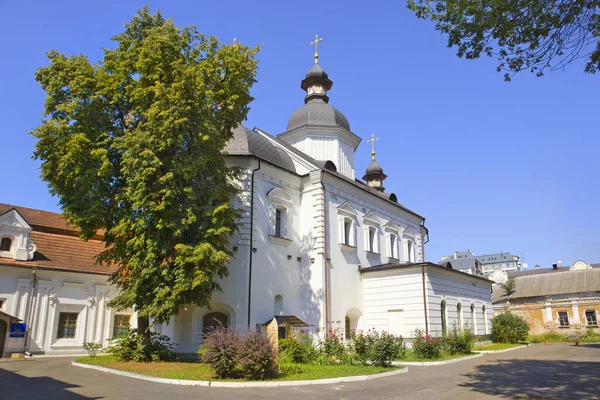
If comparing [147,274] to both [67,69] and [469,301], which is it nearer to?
[67,69]

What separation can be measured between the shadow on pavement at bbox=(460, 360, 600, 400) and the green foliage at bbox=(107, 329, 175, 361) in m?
10.9

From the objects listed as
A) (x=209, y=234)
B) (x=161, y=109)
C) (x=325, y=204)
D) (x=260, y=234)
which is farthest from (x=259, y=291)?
(x=161, y=109)

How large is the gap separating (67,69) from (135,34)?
3049 mm

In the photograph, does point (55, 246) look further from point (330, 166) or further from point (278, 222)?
point (330, 166)

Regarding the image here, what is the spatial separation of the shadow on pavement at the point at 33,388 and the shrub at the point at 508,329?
91.6 ft

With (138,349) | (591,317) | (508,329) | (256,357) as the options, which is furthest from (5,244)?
(591,317)

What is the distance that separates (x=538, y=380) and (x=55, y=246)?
75.3ft

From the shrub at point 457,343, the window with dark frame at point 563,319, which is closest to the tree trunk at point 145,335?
the shrub at point 457,343

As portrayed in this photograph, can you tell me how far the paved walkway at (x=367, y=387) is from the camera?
34.8 feet

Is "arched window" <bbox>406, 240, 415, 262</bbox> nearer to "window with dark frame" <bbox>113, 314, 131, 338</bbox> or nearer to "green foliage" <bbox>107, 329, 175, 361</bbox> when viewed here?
"window with dark frame" <bbox>113, 314, 131, 338</bbox>

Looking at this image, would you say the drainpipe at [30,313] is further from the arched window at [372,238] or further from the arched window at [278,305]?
the arched window at [372,238]

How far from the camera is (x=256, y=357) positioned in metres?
12.8

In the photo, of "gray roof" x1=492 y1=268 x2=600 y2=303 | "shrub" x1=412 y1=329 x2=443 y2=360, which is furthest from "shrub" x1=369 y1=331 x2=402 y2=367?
"gray roof" x1=492 y1=268 x2=600 y2=303

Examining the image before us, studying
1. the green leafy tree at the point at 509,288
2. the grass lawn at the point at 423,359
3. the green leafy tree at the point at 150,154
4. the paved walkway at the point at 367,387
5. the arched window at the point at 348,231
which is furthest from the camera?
the green leafy tree at the point at 509,288
